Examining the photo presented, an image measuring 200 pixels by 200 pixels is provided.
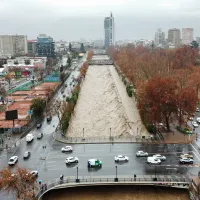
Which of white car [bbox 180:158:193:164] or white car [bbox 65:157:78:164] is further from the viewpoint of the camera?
white car [bbox 65:157:78:164]

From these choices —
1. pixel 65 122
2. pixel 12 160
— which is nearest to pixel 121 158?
pixel 12 160

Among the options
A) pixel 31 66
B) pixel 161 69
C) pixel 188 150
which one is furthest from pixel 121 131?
pixel 31 66

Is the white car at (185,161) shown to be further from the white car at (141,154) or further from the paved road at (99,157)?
the white car at (141,154)

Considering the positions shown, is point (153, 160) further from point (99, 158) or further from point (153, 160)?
point (99, 158)

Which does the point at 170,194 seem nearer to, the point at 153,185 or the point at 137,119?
the point at 153,185

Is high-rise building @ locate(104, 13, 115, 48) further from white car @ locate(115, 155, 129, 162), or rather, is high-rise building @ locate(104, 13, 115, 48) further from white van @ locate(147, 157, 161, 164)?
white van @ locate(147, 157, 161, 164)

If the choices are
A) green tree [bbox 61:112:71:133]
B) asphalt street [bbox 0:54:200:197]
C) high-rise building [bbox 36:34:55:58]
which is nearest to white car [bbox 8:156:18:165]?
asphalt street [bbox 0:54:200:197]

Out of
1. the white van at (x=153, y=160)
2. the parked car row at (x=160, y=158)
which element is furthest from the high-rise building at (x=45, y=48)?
the white van at (x=153, y=160)
